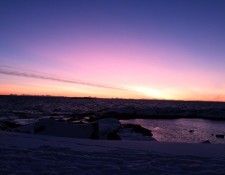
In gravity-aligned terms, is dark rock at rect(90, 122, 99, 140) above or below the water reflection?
above

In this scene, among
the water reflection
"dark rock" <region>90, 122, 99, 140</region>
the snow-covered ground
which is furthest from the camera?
the water reflection

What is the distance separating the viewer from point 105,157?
7.80 meters

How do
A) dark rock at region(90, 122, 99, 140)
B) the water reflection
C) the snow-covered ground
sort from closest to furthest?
the snow-covered ground, dark rock at region(90, 122, 99, 140), the water reflection

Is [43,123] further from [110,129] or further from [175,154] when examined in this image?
[175,154]

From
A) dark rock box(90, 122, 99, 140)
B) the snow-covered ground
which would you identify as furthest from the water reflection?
the snow-covered ground

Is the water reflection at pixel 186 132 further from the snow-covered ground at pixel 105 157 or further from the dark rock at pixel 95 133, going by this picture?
the snow-covered ground at pixel 105 157

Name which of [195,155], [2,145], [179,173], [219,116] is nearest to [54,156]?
[2,145]

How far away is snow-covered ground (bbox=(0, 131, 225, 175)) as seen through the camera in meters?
6.72

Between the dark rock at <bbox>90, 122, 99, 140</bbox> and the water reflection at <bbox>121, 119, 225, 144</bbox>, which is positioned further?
the water reflection at <bbox>121, 119, 225, 144</bbox>

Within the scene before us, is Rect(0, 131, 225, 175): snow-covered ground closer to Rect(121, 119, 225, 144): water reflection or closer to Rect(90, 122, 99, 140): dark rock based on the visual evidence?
Rect(90, 122, 99, 140): dark rock

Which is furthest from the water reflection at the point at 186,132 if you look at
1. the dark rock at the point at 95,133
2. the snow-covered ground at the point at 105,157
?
the snow-covered ground at the point at 105,157

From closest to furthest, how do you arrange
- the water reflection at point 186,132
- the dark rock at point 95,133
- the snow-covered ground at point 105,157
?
the snow-covered ground at point 105,157 → the dark rock at point 95,133 → the water reflection at point 186,132

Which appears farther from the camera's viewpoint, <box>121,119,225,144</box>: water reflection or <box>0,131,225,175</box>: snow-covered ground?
<box>121,119,225,144</box>: water reflection

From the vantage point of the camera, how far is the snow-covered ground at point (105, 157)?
6.72 meters
